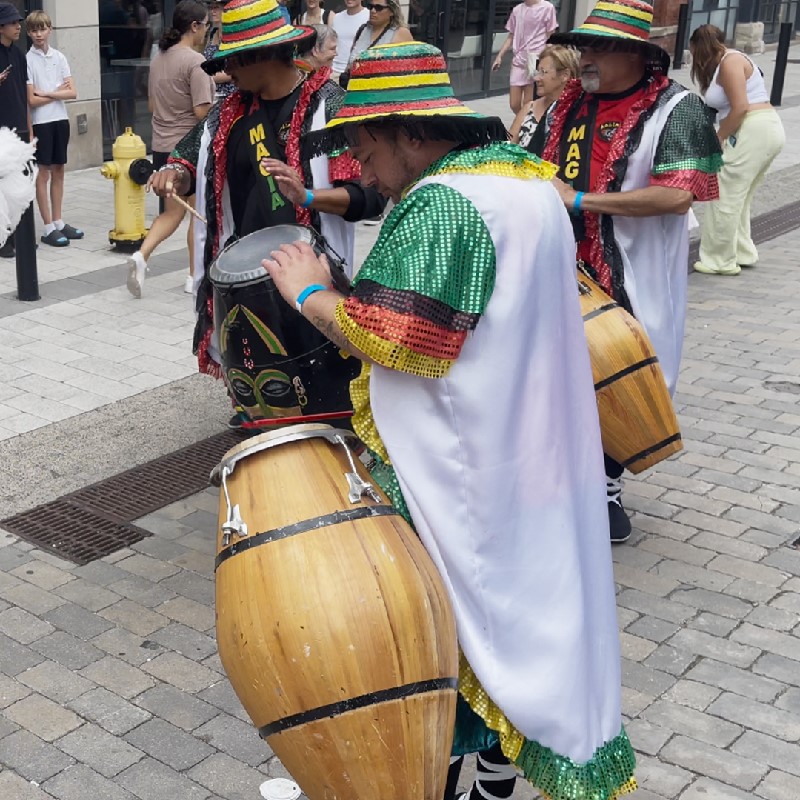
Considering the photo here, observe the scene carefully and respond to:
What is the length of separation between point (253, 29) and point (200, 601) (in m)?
2.04

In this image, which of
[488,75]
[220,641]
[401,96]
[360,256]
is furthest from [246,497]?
[488,75]

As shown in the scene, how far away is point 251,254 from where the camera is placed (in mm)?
3604

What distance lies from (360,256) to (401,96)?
21.2 ft

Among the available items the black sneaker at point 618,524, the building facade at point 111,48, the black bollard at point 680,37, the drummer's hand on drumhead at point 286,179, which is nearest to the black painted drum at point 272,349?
the drummer's hand on drumhead at point 286,179

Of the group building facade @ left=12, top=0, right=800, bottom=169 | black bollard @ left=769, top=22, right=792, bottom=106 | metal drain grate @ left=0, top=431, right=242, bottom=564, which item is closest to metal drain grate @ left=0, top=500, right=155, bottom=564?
metal drain grate @ left=0, top=431, right=242, bottom=564

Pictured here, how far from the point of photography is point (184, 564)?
468 cm

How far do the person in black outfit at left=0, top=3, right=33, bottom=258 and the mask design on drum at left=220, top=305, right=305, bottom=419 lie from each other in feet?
17.7

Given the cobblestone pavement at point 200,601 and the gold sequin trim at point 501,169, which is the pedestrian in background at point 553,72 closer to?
the cobblestone pavement at point 200,601

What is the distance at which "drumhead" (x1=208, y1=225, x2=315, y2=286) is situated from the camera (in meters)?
3.53

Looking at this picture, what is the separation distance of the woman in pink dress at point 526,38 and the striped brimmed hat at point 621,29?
928cm

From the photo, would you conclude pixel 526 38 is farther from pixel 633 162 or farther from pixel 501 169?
pixel 501 169

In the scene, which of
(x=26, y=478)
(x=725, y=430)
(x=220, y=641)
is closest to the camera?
(x=220, y=641)

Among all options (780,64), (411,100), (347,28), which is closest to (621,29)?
(411,100)

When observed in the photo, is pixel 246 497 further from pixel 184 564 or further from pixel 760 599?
pixel 760 599
